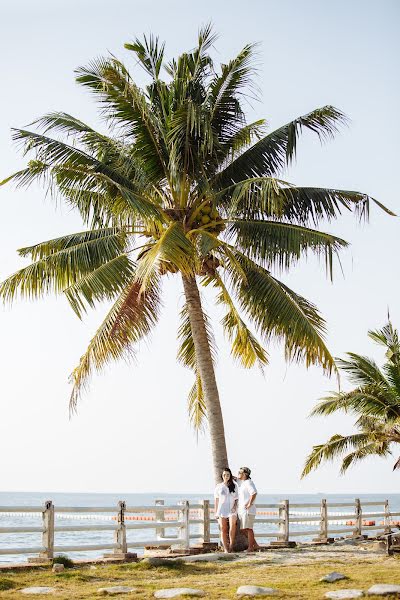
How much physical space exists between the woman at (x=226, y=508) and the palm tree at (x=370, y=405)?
932cm

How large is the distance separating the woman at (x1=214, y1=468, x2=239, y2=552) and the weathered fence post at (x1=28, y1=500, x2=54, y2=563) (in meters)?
3.70

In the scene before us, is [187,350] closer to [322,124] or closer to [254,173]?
[254,173]

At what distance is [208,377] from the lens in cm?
1839

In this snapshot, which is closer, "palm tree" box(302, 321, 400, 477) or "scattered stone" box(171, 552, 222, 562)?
"scattered stone" box(171, 552, 222, 562)

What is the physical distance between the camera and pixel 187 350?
2138 cm

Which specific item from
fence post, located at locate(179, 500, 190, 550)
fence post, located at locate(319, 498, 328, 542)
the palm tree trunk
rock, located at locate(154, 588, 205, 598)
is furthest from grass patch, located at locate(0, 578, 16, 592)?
fence post, located at locate(319, 498, 328, 542)

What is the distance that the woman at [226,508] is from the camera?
17.1 metres

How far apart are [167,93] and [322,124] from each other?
11.8 feet

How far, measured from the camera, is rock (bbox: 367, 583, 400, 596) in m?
10.4

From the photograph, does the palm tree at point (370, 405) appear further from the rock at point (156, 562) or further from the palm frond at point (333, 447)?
the rock at point (156, 562)

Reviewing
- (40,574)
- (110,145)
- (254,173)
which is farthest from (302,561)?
(110,145)

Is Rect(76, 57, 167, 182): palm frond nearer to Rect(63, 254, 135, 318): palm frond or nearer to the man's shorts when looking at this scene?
Rect(63, 254, 135, 318): palm frond

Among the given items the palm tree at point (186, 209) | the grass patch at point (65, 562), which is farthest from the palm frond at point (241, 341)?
the grass patch at point (65, 562)

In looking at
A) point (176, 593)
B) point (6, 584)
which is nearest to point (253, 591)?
point (176, 593)
